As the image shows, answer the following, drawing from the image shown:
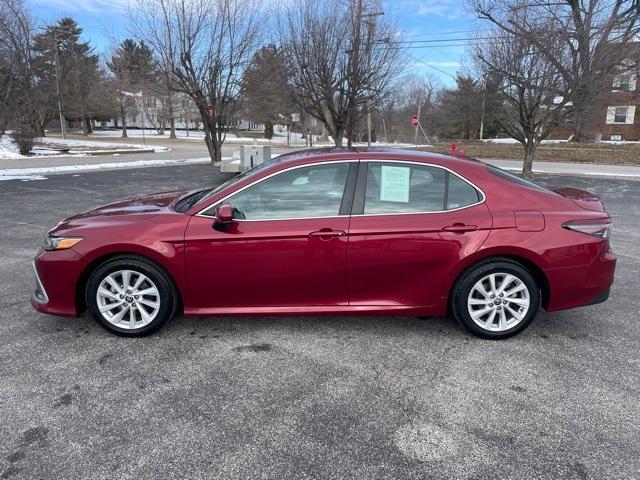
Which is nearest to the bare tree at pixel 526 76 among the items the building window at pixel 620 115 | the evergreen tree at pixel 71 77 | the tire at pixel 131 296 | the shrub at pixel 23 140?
the tire at pixel 131 296

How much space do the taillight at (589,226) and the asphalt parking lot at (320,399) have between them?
2.83ft

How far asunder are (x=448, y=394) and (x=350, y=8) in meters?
14.1

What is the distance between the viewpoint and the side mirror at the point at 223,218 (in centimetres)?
350

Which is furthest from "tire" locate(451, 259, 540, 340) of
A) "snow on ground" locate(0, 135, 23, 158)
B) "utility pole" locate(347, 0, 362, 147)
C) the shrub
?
the shrub

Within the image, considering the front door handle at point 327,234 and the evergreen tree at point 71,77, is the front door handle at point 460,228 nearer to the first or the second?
the front door handle at point 327,234

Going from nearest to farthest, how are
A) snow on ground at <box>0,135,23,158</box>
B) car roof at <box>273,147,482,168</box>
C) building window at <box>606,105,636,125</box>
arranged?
car roof at <box>273,147,482,168</box> → snow on ground at <box>0,135,23,158</box> → building window at <box>606,105,636,125</box>

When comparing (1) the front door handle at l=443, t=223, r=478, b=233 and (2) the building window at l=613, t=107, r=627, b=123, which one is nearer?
(1) the front door handle at l=443, t=223, r=478, b=233

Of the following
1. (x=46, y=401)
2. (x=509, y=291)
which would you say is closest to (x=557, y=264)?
(x=509, y=291)

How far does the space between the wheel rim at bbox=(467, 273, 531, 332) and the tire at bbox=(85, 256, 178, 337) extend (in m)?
2.34

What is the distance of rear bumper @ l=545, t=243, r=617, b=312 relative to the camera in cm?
368

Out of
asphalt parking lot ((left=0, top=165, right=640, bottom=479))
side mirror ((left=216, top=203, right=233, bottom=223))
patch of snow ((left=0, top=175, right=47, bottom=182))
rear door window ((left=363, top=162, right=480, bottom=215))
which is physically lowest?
asphalt parking lot ((left=0, top=165, right=640, bottom=479))

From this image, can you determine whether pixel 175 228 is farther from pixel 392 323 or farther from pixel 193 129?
pixel 193 129

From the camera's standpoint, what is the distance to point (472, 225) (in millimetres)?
3621

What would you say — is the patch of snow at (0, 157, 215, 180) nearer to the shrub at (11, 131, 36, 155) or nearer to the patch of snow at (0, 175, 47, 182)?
the patch of snow at (0, 175, 47, 182)
